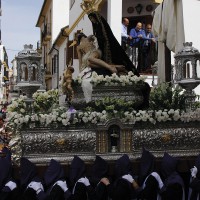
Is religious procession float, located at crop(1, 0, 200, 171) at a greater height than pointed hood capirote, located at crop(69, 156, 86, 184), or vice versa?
religious procession float, located at crop(1, 0, 200, 171)

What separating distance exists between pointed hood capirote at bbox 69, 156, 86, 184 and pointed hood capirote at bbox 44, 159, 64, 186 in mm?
144

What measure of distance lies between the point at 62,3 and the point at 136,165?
3019 centimetres

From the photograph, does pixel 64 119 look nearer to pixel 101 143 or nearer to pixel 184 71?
pixel 101 143

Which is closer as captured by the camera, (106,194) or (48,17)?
(106,194)

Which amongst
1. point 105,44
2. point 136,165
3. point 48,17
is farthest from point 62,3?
point 136,165

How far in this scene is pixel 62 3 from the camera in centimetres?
3678

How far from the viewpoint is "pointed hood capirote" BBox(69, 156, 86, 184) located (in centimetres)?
703

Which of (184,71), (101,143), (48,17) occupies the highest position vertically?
(48,17)

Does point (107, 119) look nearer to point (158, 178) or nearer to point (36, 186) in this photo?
point (158, 178)

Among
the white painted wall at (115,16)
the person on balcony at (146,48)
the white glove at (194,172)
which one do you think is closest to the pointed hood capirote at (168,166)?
the white glove at (194,172)

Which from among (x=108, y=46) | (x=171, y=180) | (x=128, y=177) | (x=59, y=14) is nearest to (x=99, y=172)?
(x=128, y=177)

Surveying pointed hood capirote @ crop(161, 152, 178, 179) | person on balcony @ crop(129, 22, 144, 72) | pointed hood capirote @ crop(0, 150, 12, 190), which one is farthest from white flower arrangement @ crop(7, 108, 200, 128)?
person on balcony @ crop(129, 22, 144, 72)

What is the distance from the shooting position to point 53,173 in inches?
275

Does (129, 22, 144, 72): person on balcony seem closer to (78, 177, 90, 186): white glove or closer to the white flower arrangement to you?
the white flower arrangement
